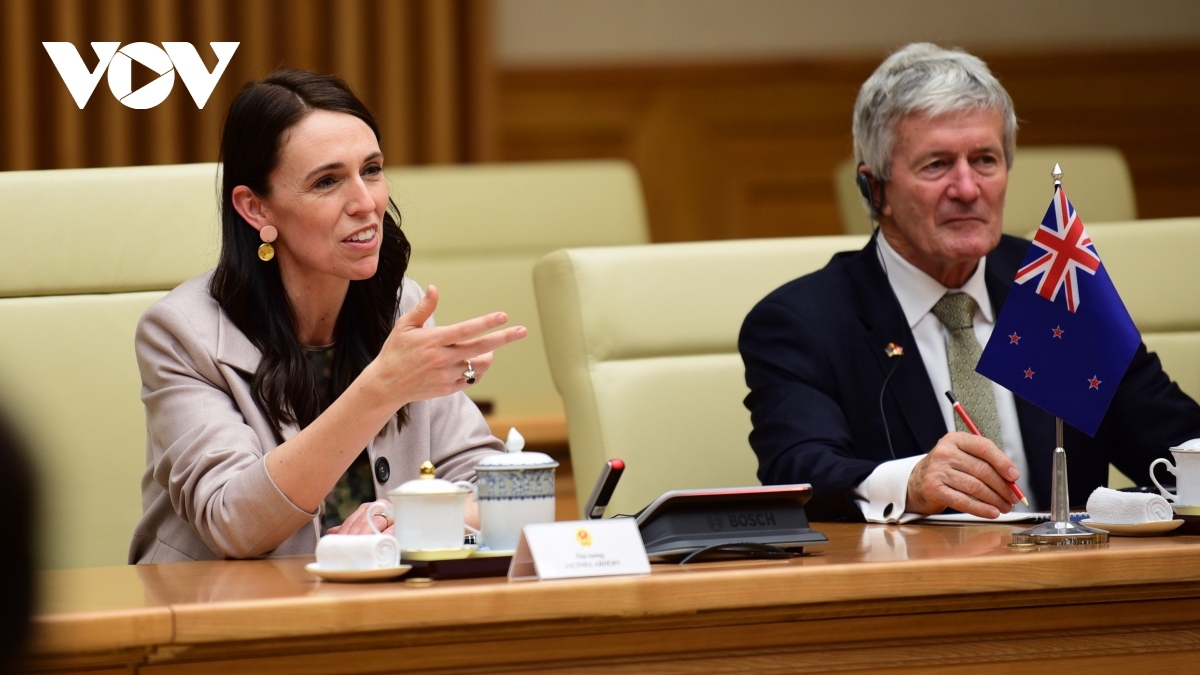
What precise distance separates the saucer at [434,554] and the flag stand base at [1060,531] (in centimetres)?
56

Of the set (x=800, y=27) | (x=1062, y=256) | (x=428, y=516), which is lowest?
(x=428, y=516)

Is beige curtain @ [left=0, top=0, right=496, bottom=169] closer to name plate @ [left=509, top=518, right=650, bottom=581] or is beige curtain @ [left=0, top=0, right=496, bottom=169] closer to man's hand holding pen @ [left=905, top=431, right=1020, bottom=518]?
man's hand holding pen @ [left=905, top=431, right=1020, bottom=518]

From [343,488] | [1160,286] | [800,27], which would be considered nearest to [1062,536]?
[343,488]

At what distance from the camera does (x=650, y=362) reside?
2279 millimetres

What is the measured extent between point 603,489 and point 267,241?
2.38 ft

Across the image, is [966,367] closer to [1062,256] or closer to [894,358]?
[894,358]

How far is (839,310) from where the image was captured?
2.12 meters

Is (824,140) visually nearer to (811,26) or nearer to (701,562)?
(811,26)

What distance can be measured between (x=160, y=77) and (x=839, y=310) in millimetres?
2498

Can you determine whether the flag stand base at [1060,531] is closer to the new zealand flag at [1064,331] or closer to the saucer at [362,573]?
the new zealand flag at [1064,331]

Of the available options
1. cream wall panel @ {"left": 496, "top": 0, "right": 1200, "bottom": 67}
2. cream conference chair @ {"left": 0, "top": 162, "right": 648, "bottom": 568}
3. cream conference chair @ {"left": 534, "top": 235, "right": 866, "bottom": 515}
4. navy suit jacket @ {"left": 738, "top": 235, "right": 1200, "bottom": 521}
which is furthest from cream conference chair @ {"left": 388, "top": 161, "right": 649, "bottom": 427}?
cream wall panel @ {"left": 496, "top": 0, "right": 1200, "bottom": 67}

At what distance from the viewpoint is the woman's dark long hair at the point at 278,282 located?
1.74m

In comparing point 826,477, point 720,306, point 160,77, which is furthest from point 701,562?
point 160,77

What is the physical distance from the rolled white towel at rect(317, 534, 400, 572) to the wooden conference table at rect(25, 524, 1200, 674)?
25mm
